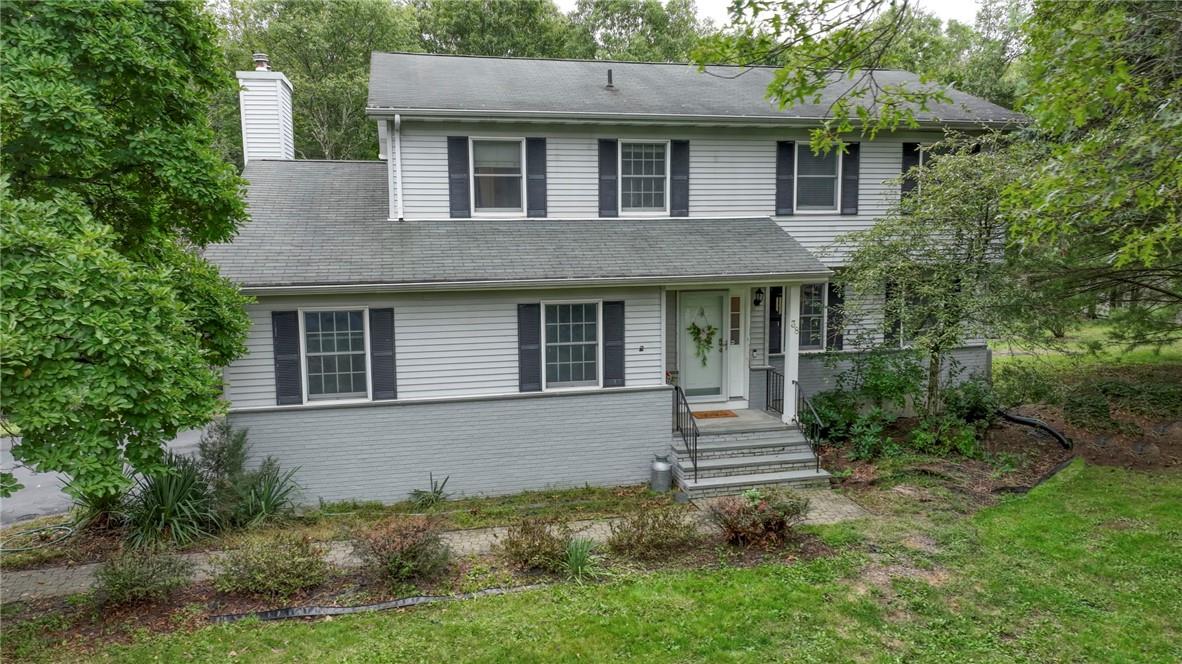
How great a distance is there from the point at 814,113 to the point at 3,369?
12.1 meters

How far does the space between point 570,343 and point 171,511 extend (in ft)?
18.7

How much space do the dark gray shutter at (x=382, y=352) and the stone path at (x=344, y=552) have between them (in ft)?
7.94

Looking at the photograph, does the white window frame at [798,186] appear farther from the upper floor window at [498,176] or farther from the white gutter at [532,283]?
the upper floor window at [498,176]

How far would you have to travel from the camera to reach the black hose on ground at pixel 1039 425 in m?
10.8

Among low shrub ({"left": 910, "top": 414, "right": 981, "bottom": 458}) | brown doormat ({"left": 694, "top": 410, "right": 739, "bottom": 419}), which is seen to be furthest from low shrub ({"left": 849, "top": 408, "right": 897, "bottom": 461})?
brown doormat ({"left": 694, "top": 410, "right": 739, "bottom": 419})

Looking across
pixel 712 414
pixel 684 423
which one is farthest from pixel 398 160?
pixel 712 414

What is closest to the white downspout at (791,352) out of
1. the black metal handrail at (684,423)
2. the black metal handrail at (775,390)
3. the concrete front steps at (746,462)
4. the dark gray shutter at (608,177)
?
the black metal handrail at (775,390)

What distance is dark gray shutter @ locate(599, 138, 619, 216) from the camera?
37.4 feet

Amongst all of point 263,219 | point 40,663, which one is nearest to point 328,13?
point 263,219

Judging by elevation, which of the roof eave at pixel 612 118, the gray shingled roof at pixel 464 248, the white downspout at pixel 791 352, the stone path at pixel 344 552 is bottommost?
the stone path at pixel 344 552

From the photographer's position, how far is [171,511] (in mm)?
8031

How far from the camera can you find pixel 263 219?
35.6 feet

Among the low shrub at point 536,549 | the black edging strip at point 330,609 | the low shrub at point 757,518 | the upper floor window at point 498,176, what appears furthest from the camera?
the upper floor window at point 498,176

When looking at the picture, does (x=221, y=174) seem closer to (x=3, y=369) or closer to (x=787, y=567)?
(x=3, y=369)
